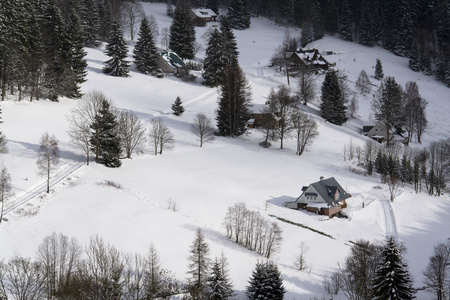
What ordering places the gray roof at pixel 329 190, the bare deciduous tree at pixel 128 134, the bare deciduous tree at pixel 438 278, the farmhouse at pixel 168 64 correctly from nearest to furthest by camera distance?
the bare deciduous tree at pixel 438 278 → the gray roof at pixel 329 190 → the bare deciduous tree at pixel 128 134 → the farmhouse at pixel 168 64

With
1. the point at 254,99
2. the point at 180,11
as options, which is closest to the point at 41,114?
the point at 254,99

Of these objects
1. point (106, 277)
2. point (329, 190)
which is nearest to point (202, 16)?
point (329, 190)

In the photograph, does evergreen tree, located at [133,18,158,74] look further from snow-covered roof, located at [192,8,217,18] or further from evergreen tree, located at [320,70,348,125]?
snow-covered roof, located at [192,8,217,18]

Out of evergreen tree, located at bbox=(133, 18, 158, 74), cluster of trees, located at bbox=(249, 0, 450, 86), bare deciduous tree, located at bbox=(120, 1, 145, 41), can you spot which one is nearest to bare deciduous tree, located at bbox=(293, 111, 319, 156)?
evergreen tree, located at bbox=(133, 18, 158, 74)

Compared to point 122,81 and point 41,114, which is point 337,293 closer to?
point 41,114

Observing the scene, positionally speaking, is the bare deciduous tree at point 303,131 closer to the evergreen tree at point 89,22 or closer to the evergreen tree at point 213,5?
the evergreen tree at point 89,22

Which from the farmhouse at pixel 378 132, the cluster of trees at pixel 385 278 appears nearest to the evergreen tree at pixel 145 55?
the farmhouse at pixel 378 132

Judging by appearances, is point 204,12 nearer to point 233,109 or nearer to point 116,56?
point 116,56
